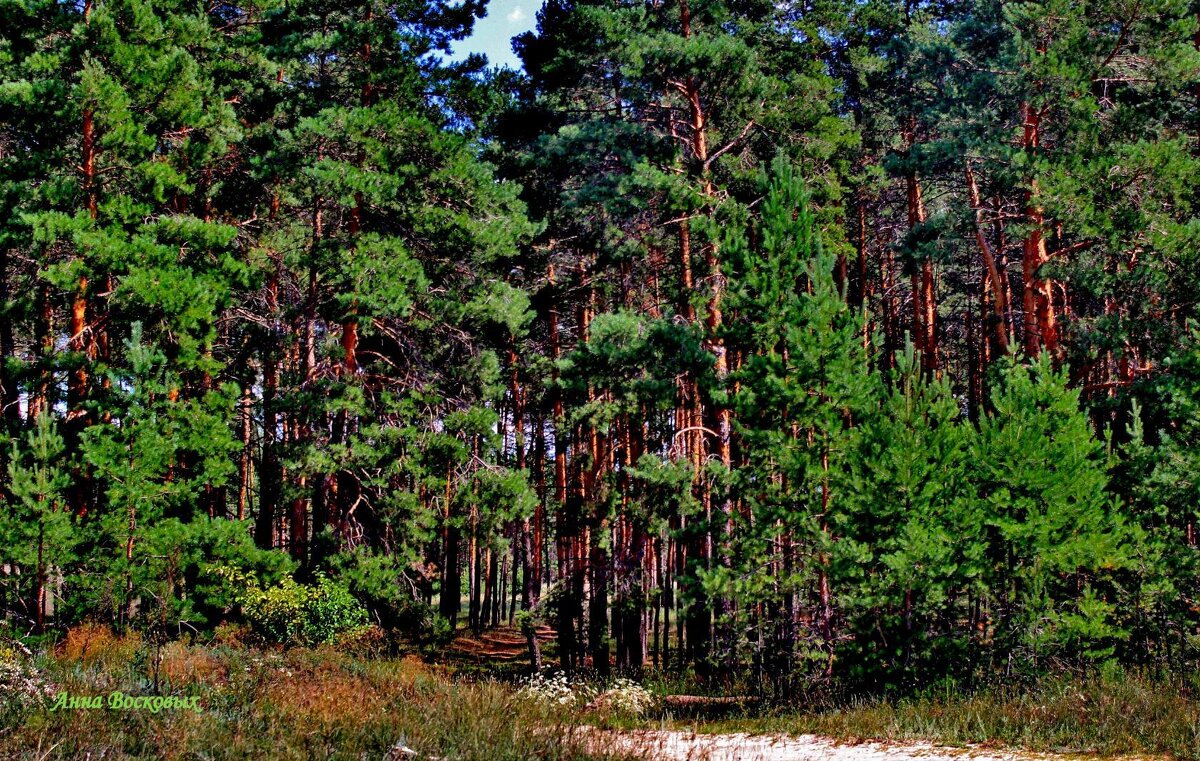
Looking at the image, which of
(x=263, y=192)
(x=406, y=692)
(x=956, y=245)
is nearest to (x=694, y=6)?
(x=956, y=245)

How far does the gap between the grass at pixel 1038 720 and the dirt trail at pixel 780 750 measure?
0.36 m

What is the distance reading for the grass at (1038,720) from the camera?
30.0ft

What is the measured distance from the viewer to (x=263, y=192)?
21.9 metres

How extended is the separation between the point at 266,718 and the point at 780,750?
573 cm

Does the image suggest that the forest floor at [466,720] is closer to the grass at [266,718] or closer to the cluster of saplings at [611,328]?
the grass at [266,718]

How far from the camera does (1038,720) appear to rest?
32.9 feet

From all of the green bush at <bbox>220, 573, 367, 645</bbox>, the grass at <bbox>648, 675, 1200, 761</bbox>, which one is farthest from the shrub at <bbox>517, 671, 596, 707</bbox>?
the green bush at <bbox>220, 573, 367, 645</bbox>

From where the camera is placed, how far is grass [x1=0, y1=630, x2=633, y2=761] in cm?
716

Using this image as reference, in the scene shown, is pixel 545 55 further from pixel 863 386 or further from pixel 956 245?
pixel 863 386

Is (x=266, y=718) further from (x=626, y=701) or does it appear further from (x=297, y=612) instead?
(x=297, y=612)

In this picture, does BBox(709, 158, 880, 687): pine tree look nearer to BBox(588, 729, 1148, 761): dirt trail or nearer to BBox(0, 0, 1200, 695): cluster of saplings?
BBox(0, 0, 1200, 695): cluster of saplings

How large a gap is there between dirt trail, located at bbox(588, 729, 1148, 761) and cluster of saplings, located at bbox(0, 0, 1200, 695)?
Answer: 2.61m

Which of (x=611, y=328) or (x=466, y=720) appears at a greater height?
(x=611, y=328)

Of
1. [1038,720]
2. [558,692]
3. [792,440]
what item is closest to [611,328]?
[792,440]
